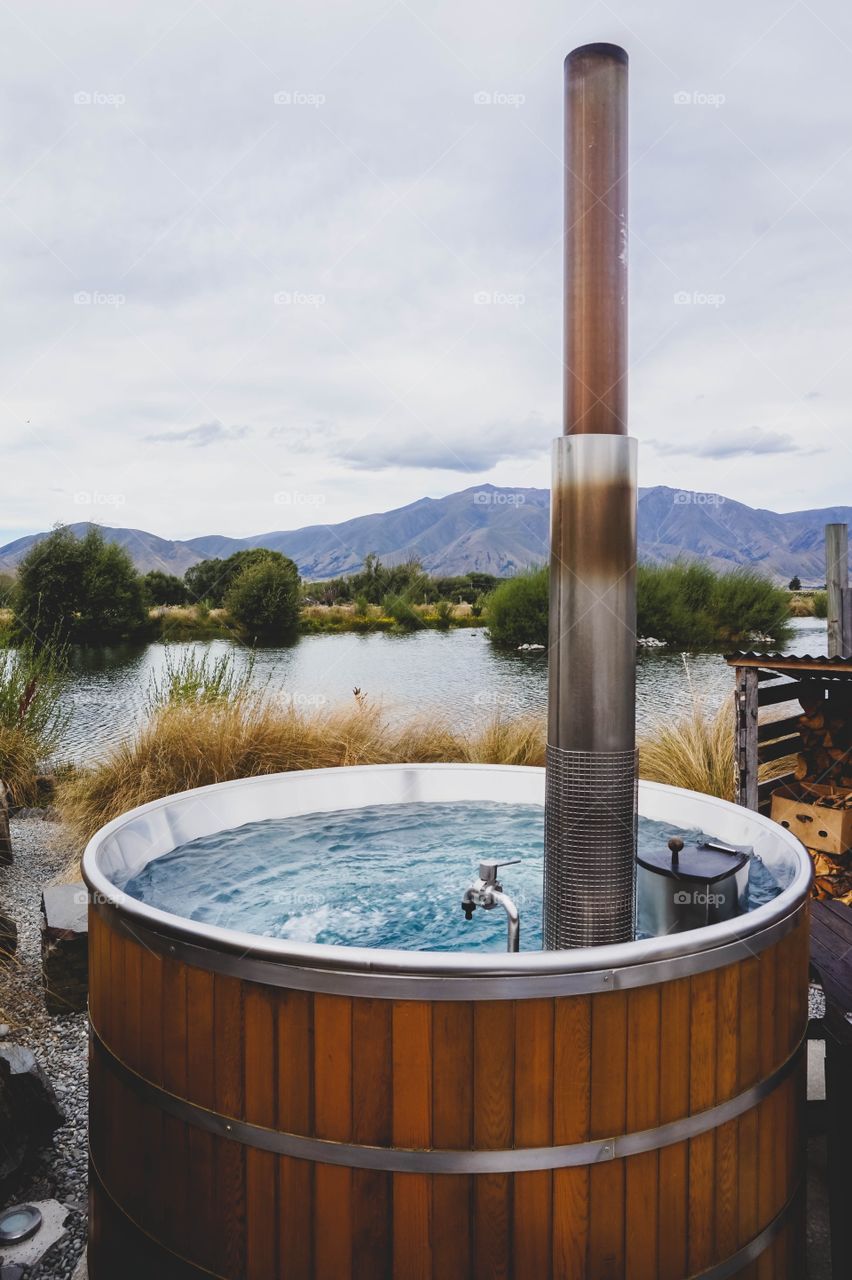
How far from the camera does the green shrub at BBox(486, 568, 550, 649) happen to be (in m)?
11.6

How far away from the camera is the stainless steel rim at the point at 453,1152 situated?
1.42 meters

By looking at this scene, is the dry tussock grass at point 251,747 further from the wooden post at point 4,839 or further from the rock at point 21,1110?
the rock at point 21,1110

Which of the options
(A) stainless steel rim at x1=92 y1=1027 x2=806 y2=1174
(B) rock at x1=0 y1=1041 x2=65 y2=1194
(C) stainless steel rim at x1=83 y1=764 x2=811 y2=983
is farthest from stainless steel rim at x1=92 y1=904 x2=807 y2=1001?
(B) rock at x1=0 y1=1041 x2=65 y2=1194

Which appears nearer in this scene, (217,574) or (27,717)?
(27,717)

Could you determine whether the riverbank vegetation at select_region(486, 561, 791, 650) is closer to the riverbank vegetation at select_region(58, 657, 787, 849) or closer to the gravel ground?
the riverbank vegetation at select_region(58, 657, 787, 849)

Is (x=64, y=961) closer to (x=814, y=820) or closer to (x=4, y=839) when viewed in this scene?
(x=4, y=839)

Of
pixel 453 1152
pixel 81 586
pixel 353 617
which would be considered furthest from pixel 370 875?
→ pixel 353 617

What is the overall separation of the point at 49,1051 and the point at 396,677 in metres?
5.49

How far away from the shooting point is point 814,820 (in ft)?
16.1

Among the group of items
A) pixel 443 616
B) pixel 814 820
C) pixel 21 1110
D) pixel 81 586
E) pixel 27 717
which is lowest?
pixel 21 1110

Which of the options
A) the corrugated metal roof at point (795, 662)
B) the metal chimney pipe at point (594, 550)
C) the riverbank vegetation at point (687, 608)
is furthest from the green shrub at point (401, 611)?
the metal chimney pipe at point (594, 550)

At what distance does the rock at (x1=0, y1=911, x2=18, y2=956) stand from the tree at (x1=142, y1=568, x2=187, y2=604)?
25.1 ft

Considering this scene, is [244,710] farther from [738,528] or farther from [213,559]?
[738,528]

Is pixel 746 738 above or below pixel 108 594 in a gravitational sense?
below
